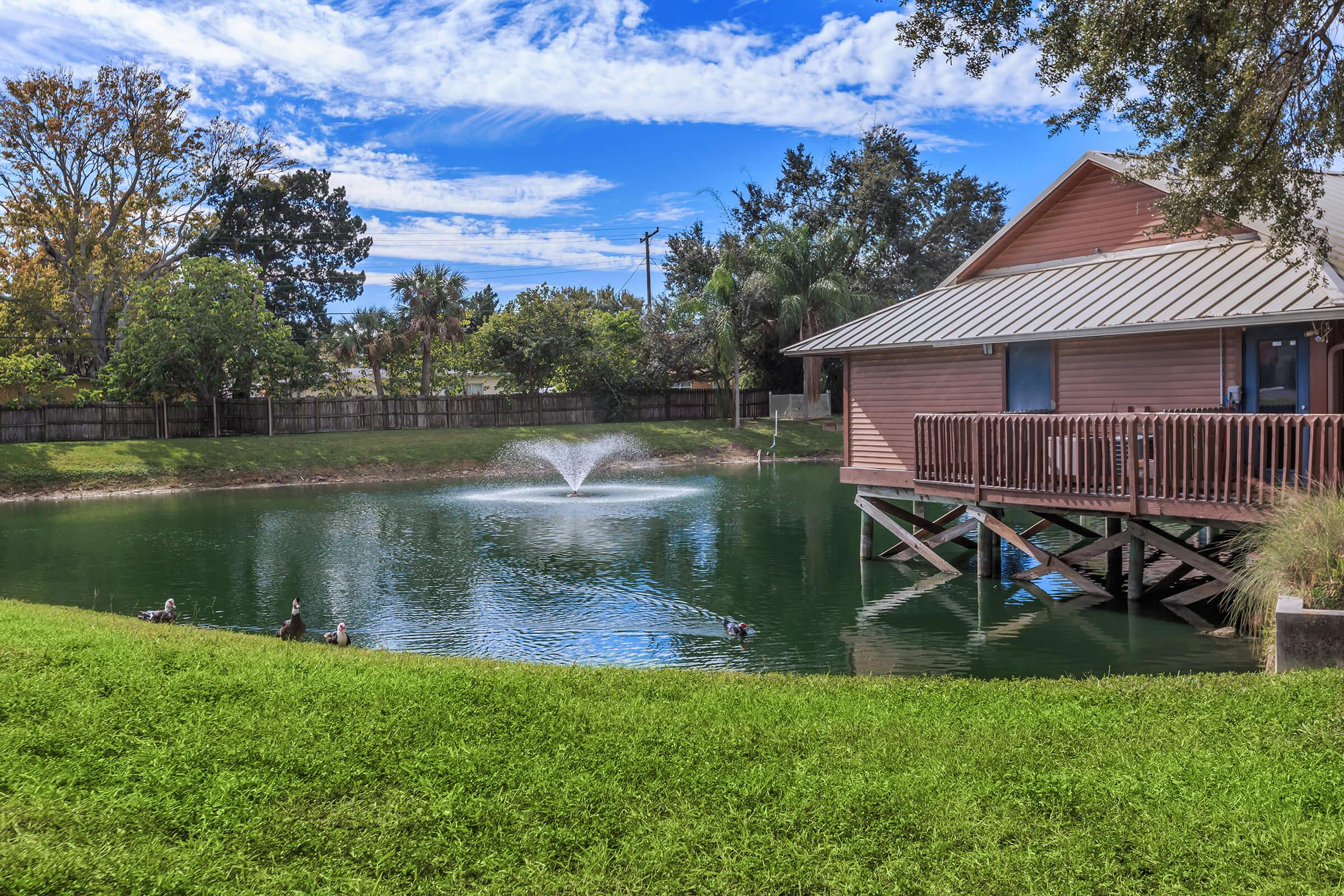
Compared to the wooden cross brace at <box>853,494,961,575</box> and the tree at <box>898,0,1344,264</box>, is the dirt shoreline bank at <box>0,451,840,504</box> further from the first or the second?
the tree at <box>898,0,1344,264</box>

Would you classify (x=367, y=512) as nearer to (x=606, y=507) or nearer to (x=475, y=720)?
(x=606, y=507)

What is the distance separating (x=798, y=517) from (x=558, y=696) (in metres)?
21.0

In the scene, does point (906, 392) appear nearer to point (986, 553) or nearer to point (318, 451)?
point (986, 553)

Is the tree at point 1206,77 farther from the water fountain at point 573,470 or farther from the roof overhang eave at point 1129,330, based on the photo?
the water fountain at point 573,470

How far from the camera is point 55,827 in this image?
568 cm

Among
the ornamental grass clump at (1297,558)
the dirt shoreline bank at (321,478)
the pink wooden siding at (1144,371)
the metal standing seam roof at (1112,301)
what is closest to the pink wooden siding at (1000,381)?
the pink wooden siding at (1144,371)

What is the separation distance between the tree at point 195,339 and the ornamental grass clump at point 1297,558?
150ft

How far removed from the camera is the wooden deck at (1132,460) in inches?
512

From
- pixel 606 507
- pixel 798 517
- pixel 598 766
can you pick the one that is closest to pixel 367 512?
pixel 606 507

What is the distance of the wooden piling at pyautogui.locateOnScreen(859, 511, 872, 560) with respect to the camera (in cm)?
2125

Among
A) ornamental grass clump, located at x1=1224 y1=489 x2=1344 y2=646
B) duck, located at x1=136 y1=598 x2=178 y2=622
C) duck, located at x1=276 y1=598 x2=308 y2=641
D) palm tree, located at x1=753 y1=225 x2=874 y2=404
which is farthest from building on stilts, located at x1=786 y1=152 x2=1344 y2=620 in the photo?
palm tree, located at x1=753 y1=225 x2=874 y2=404

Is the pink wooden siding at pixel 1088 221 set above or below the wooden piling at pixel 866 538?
above

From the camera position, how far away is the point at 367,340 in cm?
5797

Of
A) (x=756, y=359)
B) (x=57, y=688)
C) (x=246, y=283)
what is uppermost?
(x=246, y=283)
